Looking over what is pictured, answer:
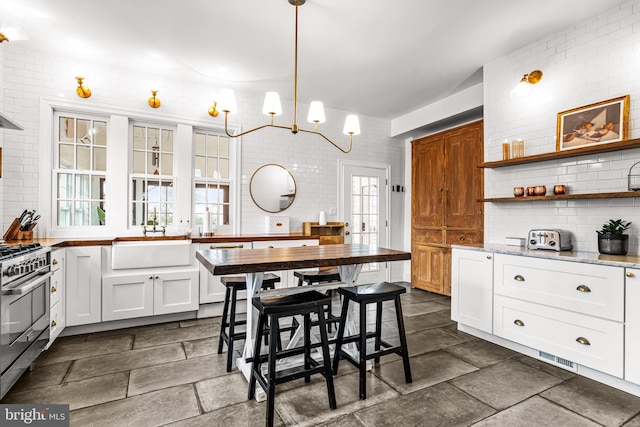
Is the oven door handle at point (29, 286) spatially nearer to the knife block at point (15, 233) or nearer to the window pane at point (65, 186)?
the knife block at point (15, 233)

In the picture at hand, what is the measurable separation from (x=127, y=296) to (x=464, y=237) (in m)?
4.30

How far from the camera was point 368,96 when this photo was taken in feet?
15.8

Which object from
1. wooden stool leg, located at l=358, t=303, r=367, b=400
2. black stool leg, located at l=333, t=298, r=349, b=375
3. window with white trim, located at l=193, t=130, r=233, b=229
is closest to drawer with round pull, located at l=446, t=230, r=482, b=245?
black stool leg, located at l=333, t=298, r=349, b=375

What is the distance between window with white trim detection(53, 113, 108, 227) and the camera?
3.78m

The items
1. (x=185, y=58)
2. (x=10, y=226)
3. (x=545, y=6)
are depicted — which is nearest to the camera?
(x=545, y=6)

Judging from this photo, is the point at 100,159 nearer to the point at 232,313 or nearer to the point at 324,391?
the point at 232,313

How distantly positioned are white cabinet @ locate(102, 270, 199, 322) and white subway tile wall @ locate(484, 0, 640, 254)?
3.54 meters

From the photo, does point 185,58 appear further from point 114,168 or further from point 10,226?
point 10,226

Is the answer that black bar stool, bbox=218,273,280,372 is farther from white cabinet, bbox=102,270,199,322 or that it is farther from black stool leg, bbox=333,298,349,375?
white cabinet, bbox=102,270,199,322

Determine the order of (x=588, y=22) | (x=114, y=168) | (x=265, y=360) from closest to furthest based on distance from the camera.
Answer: (x=265, y=360)
(x=588, y=22)
(x=114, y=168)

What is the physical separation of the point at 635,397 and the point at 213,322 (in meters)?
3.69

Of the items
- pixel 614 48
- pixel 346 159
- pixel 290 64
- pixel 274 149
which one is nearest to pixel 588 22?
pixel 614 48

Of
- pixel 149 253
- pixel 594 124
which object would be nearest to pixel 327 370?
pixel 149 253

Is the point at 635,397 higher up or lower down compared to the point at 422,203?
lower down
